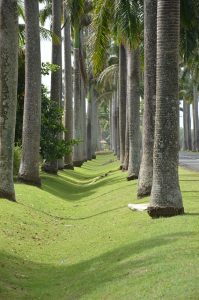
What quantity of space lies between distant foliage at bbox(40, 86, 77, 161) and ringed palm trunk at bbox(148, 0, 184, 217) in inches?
587

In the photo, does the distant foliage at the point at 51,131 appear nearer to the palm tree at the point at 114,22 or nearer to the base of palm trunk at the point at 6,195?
the palm tree at the point at 114,22

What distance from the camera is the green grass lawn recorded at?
839 cm

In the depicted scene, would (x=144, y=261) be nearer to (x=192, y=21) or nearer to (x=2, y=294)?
(x=2, y=294)

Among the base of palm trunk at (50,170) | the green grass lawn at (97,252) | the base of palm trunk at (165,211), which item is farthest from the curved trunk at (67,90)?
the base of palm trunk at (165,211)

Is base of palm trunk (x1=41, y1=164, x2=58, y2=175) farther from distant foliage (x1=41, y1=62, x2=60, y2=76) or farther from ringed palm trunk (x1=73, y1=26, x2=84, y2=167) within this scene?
ringed palm trunk (x1=73, y1=26, x2=84, y2=167)

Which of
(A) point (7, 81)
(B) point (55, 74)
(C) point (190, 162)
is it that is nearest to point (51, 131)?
(B) point (55, 74)

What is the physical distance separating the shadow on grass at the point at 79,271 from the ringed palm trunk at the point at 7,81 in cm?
617

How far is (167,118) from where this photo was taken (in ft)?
44.1

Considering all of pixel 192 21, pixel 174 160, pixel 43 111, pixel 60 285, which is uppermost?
pixel 192 21

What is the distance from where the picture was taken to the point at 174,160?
13.5 meters

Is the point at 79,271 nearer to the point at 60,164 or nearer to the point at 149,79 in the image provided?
the point at 149,79

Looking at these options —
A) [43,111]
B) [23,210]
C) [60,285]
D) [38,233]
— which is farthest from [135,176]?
[60,285]

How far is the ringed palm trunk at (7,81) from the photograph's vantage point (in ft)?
56.1

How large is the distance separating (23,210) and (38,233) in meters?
2.38
